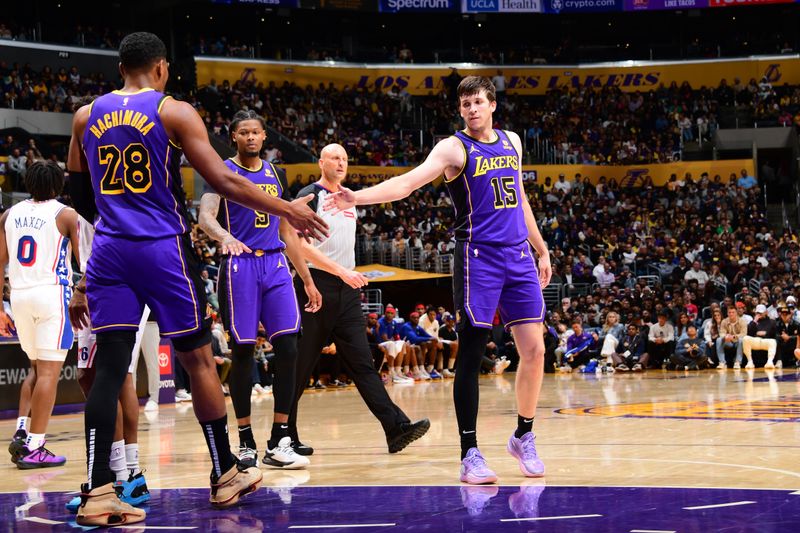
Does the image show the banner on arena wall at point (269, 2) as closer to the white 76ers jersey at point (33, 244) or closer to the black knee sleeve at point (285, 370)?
the white 76ers jersey at point (33, 244)

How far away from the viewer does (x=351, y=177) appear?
29266mm

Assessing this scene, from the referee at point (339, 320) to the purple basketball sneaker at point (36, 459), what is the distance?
155 centimetres

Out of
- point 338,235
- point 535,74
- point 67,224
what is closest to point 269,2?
point 535,74

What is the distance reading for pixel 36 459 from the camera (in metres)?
6.40

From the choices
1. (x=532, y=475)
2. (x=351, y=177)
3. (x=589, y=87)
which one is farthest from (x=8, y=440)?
(x=589, y=87)

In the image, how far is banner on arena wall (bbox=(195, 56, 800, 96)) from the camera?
35094 mm

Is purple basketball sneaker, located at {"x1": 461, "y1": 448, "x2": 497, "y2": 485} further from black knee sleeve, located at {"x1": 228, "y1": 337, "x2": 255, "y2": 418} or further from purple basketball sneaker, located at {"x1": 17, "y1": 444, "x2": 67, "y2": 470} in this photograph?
purple basketball sneaker, located at {"x1": 17, "y1": 444, "x2": 67, "y2": 470}

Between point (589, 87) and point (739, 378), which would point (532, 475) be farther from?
point (589, 87)

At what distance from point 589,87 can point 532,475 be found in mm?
33245

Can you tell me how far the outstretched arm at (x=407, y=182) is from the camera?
16.3ft

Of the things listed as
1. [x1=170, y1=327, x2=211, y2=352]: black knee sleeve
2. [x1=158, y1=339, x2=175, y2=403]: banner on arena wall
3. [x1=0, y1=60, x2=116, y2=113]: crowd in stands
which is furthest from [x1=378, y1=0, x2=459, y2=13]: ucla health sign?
[x1=170, y1=327, x2=211, y2=352]: black knee sleeve

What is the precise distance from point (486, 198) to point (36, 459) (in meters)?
3.32

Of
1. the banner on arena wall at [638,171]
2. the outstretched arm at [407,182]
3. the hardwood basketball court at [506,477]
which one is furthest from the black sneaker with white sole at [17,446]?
the banner on arena wall at [638,171]

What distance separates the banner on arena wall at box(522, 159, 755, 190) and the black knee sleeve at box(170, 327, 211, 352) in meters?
27.3
